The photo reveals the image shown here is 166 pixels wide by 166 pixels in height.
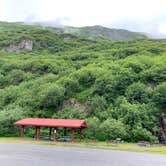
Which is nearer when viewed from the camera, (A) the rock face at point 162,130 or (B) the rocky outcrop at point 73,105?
(A) the rock face at point 162,130

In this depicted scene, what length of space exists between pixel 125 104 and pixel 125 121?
4151 millimetres

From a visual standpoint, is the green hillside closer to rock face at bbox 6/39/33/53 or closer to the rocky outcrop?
the rocky outcrop

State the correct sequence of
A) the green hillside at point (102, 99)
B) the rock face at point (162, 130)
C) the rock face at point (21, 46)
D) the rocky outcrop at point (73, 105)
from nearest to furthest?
the green hillside at point (102, 99) → the rock face at point (162, 130) → the rocky outcrop at point (73, 105) → the rock face at point (21, 46)

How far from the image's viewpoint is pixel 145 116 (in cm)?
6147

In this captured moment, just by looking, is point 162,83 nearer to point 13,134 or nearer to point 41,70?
point 13,134

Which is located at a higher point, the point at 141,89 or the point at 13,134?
the point at 141,89

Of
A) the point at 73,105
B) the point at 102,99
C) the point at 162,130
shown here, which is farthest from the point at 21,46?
the point at 162,130

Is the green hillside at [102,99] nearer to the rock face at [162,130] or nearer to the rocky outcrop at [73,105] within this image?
the rocky outcrop at [73,105]

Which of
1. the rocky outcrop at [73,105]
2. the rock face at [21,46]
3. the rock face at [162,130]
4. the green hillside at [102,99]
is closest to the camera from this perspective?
the green hillside at [102,99]

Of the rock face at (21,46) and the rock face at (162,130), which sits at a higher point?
the rock face at (21,46)

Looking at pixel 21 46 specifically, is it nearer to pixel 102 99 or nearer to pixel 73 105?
pixel 73 105

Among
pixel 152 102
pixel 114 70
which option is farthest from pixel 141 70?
pixel 152 102

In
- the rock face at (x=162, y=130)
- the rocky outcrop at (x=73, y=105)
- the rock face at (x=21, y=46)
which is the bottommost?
the rock face at (x=162, y=130)

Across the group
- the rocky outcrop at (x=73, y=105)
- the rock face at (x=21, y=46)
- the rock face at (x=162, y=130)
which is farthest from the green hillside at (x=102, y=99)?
the rock face at (x=21, y=46)
